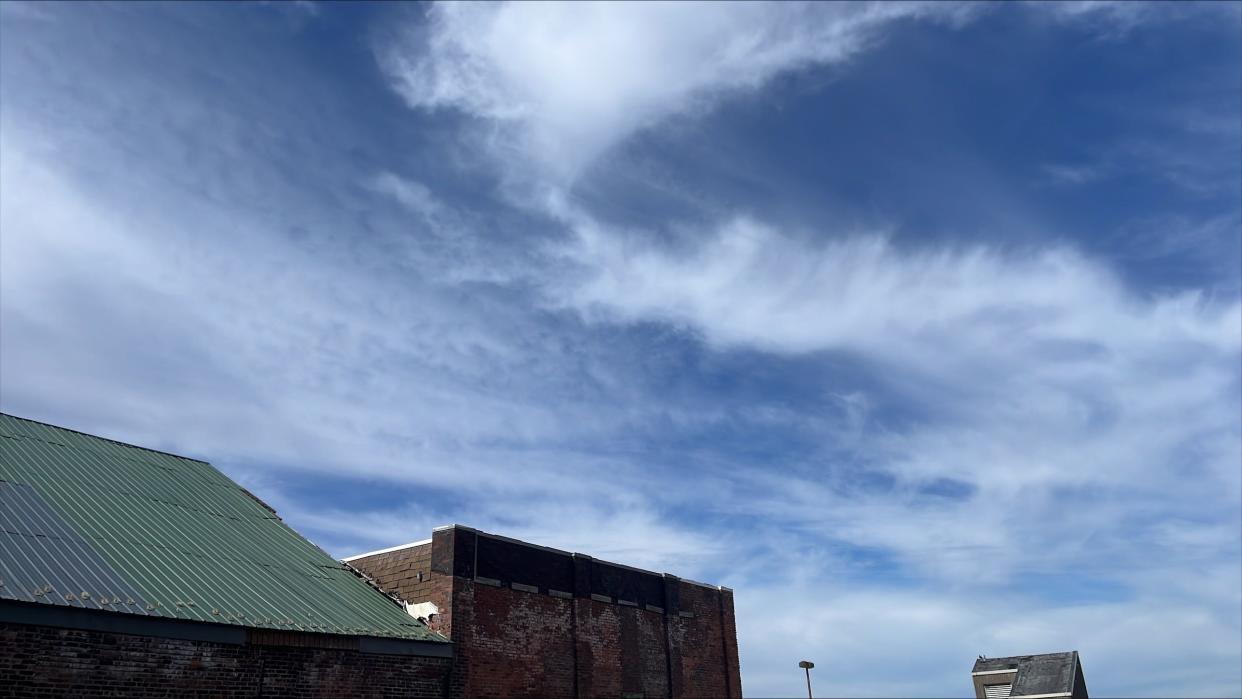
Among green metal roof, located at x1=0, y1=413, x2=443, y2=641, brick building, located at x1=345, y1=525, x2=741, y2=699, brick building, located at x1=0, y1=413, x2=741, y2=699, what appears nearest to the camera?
→ brick building, located at x1=0, y1=413, x2=741, y2=699

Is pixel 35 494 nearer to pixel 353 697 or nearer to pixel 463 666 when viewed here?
pixel 353 697

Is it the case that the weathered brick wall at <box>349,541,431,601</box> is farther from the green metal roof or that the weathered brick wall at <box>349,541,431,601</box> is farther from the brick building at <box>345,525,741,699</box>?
the green metal roof

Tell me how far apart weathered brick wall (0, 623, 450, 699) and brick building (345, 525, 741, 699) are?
212cm

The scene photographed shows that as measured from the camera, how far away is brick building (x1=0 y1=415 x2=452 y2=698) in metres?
12.3

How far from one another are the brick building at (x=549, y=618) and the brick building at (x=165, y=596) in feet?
2.44

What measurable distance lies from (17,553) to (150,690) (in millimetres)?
2834

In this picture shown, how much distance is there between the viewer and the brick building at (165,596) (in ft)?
40.3

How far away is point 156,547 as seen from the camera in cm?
1558

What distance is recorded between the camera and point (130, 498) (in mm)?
17312

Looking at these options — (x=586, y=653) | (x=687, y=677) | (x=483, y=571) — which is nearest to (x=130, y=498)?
(x=483, y=571)

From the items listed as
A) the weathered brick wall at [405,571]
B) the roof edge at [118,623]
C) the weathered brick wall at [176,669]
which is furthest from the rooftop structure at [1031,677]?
the roof edge at [118,623]

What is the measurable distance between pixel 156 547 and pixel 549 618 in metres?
8.75

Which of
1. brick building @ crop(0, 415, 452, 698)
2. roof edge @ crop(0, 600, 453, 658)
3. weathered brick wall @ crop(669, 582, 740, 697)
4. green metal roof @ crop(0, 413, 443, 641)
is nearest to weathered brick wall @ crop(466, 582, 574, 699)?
brick building @ crop(0, 415, 452, 698)

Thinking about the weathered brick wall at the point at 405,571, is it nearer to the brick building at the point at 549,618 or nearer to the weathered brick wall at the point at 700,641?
the brick building at the point at 549,618
